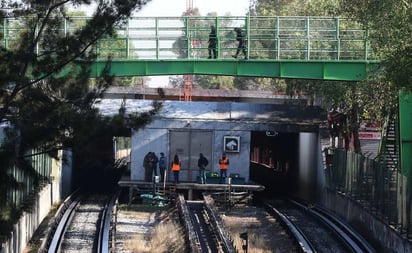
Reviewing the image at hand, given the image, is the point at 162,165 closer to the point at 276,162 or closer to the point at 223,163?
the point at 223,163

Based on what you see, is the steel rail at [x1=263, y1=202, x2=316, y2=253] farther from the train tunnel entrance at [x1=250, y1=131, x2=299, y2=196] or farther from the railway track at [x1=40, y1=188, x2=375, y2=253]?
the train tunnel entrance at [x1=250, y1=131, x2=299, y2=196]

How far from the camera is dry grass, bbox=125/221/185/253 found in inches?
873

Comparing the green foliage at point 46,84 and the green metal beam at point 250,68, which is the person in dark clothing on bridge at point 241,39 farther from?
the green foliage at point 46,84

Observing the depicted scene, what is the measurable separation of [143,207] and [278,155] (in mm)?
18711

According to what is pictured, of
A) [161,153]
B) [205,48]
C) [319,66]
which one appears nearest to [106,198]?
[161,153]

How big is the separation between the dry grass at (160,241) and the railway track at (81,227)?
0.72 meters

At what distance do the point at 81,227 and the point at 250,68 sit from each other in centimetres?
863

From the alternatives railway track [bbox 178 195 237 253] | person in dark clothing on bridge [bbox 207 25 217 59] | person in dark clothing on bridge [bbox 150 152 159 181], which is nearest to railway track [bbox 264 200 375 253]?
railway track [bbox 178 195 237 253]

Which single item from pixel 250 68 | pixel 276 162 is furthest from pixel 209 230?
pixel 276 162

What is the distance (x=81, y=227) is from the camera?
26469 millimetres

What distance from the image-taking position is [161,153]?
34.2 m

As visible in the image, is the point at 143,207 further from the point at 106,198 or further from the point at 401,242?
the point at 401,242

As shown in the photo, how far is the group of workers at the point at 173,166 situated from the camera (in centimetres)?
3409

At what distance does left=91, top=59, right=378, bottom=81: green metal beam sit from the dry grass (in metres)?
7.22
